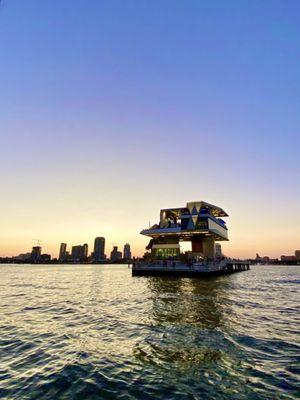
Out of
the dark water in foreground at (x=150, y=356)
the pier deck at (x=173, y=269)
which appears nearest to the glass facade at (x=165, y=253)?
the pier deck at (x=173, y=269)

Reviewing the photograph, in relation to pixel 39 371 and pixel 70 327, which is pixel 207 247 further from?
pixel 39 371

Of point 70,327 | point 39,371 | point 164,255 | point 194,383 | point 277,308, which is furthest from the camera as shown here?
point 164,255

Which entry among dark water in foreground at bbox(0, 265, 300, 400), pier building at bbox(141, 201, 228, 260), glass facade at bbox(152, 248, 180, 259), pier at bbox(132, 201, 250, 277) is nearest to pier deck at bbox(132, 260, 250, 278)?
pier at bbox(132, 201, 250, 277)

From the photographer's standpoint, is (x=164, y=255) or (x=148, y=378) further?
(x=164, y=255)

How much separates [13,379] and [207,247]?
69255 millimetres

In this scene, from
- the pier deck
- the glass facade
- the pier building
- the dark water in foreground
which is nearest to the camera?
the dark water in foreground

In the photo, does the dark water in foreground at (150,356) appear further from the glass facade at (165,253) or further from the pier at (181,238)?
the glass facade at (165,253)

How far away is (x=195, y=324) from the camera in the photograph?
625 inches

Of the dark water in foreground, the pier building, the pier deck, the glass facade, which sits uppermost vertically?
the pier building

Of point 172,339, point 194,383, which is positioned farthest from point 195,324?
point 194,383

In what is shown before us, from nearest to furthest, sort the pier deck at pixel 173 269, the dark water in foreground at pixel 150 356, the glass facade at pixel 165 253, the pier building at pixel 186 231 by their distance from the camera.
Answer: the dark water in foreground at pixel 150 356 < the pier deck at pixel 173 269 < the pier building at pixel 186 231 < the glass facade at pixel 165 253

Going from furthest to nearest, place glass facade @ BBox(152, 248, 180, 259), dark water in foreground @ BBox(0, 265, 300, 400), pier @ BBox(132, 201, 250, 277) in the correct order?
glass facade @ BBox(152, 248, 180, 259), pier @ BBox(132, 201, 250, 277), dark water in foreground @ BBox(0, 265, 300, 400)

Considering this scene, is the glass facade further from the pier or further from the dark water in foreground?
the dark water in foreground

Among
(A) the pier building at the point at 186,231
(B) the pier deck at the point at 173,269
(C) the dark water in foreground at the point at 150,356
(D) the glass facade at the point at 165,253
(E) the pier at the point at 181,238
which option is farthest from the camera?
(D) the glass facade at the point at 165,253
